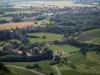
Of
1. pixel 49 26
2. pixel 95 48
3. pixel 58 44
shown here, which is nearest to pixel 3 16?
pixel 49 26

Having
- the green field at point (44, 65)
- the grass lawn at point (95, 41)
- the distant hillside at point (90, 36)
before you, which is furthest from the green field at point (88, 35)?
the green field at point (44, 65)

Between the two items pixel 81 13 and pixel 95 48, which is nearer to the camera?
pixel 95 48

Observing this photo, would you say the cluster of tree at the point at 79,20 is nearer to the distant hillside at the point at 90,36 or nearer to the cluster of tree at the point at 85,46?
the distant hillside at the point at 90,36

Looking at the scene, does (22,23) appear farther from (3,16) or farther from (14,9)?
(14,9)

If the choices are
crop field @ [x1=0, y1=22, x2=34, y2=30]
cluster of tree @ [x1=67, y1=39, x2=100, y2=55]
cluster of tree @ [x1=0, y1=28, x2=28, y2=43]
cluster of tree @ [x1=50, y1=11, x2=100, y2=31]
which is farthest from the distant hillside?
crop field @ [x1=0, y1=22, x2=34, y2=30]

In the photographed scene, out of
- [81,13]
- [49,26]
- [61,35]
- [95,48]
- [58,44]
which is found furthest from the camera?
[81,13]

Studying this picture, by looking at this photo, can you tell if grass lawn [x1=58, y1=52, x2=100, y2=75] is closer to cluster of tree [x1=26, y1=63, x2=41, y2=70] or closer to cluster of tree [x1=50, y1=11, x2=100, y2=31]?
cluster of tree [x1=26, y1=63, x2=41, y2=70]

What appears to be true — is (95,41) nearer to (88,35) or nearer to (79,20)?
(88,35)
